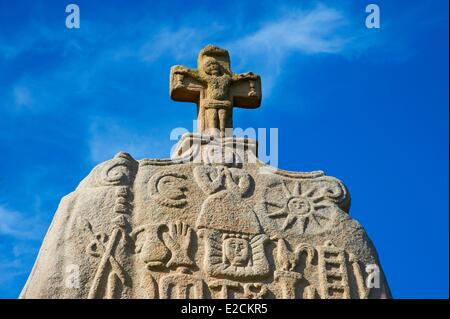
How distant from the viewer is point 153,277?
6.05 meters

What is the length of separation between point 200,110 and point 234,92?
39cm

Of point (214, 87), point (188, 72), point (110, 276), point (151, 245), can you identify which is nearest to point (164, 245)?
point (151, 245)

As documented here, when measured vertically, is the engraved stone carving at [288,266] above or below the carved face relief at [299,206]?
below

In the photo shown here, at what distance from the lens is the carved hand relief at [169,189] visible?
21.3 ft

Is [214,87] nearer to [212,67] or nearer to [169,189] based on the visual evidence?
[212,67]

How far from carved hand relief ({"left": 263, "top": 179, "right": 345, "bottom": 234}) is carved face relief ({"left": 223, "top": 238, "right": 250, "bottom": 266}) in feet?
1.23

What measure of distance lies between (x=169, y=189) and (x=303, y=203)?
1.05 m

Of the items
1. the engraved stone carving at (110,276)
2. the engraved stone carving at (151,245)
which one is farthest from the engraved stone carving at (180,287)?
the engraved stone carving at (110,276)

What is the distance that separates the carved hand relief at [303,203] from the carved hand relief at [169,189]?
0.65m

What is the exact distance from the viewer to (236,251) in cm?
631

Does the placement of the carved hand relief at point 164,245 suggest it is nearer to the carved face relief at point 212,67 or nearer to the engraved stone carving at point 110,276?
the engraved stone carving at point 110,276
